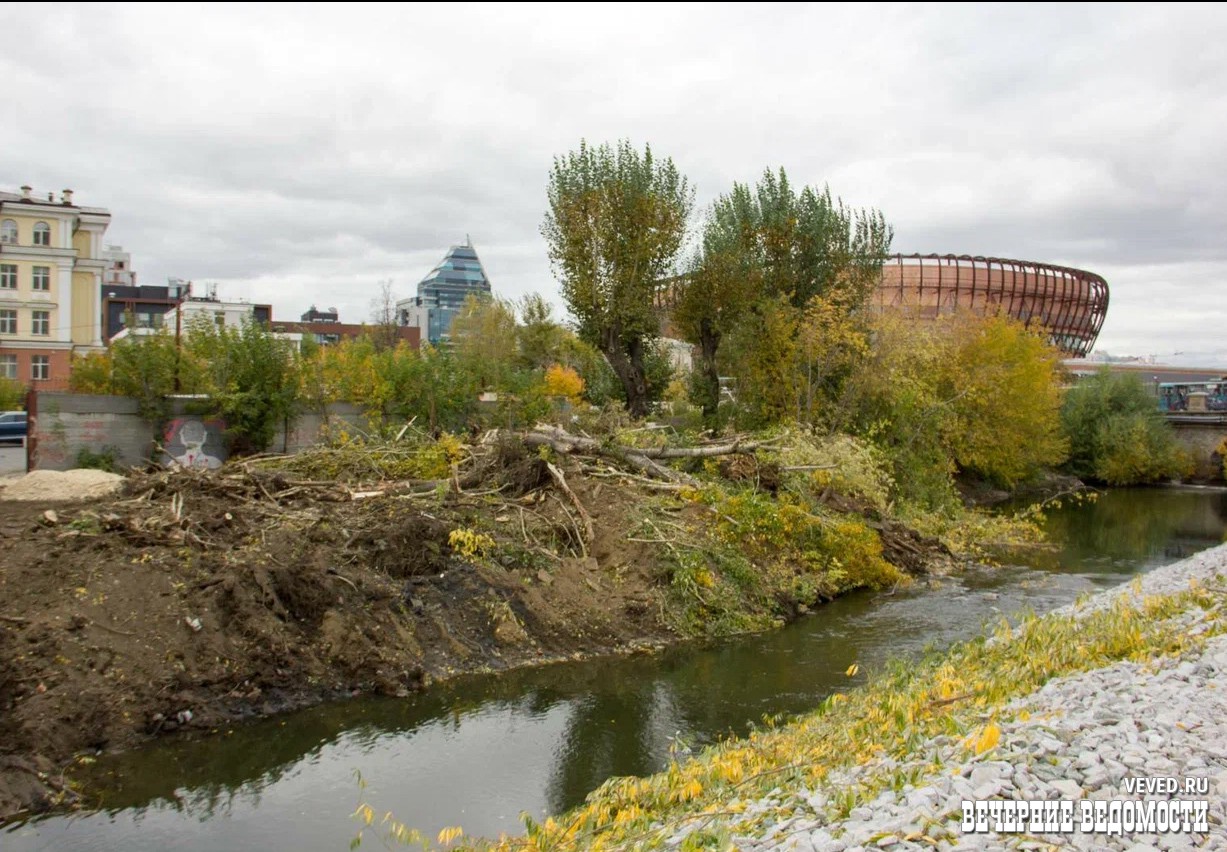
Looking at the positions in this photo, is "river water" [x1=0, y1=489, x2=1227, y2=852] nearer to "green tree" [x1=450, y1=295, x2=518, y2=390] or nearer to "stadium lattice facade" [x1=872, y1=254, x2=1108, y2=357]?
"green tree" [x1=450, y1=295, x2=518, y2=390]

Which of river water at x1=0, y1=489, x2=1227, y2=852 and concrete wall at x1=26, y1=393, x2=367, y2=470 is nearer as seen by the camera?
river water at x1=0, y1=489, x2=1227, y2=852

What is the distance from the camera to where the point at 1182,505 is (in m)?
32.7

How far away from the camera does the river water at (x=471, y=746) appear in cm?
723

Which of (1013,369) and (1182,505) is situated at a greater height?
(1013,369)

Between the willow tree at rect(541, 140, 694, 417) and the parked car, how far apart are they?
18.0 m

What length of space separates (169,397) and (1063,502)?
101ft

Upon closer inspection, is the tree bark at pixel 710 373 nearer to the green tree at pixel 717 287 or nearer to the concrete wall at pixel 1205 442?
the green tree at pixel 717 287

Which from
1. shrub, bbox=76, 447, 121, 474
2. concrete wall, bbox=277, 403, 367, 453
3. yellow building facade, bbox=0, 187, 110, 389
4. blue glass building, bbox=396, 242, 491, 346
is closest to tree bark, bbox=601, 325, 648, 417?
concrete wall, bbox=277, 403, 367, 453

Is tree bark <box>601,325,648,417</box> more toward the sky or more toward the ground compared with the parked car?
more toward the sky

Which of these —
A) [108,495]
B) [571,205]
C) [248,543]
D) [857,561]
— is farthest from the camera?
[571,205]

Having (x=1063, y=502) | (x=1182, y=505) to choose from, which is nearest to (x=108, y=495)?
(x=1063, y=502)

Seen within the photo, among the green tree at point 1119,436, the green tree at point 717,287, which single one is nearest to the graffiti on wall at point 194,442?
the green tree at point 717,287

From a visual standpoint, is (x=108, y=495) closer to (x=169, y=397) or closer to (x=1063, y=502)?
(x=169, y=397)

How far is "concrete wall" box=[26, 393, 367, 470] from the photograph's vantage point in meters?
16.6
